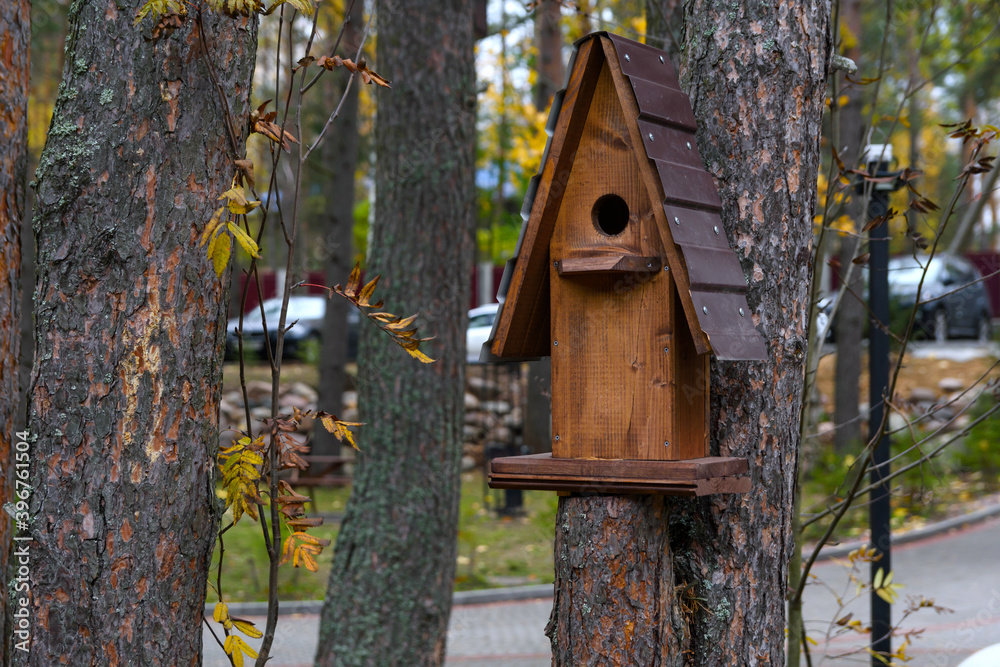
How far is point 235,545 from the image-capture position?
34.0 ft

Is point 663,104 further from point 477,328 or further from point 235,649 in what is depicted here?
point 477,328

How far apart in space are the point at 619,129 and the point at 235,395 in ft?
53.1

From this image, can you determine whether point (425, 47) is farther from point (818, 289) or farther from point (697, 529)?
point (697, 529)

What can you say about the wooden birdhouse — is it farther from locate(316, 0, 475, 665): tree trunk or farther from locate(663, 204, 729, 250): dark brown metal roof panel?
locate(316, 0, 475, 665): tree trunk

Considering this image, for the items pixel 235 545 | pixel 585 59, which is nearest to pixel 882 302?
pixel 585 59

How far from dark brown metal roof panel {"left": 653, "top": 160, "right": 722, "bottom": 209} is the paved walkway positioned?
4980 millimetres

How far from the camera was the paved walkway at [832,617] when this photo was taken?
7.57 metres

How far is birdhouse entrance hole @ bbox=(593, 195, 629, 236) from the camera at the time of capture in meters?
2.60

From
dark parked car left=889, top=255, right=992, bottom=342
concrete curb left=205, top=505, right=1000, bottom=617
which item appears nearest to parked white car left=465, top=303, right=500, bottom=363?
dark parked car left=889, top=255, right=992, bottom=342

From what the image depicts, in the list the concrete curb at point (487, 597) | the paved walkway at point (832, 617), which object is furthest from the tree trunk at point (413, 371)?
the concrete curb at point (487, 597)

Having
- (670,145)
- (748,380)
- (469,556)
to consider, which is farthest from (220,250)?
(469,556)

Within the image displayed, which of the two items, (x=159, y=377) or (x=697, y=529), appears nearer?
(x=159, y=377)

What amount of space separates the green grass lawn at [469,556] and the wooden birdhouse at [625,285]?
5.45 metres

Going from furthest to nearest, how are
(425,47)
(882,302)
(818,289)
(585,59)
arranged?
1. (425,47)
2. (882,302)
3. (818,289)
4. (585,59)
